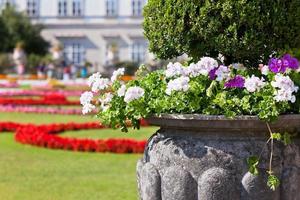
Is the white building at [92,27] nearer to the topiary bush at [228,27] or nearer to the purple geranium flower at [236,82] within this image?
the topiary bush at [228,27]

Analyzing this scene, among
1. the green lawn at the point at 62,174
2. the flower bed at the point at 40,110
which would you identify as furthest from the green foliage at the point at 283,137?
the flower bed at the point at 40,110

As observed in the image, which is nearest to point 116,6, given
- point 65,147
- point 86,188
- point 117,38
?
point 117,38

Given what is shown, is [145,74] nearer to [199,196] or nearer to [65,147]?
[199,196]

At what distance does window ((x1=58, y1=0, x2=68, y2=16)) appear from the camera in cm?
4934

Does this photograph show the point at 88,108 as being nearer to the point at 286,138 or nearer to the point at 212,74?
the point at 212,74

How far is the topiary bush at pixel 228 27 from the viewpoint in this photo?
5.19 meters

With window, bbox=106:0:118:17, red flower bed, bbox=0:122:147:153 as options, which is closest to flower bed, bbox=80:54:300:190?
red flower bed, bbox=0:122:147:153

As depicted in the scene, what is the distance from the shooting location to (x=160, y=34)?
543 cm

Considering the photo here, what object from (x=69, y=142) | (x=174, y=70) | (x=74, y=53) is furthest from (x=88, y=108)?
(x=74, y=53)

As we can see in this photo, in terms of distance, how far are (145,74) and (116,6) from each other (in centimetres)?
4393

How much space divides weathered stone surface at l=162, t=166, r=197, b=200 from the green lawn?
8.20 ft

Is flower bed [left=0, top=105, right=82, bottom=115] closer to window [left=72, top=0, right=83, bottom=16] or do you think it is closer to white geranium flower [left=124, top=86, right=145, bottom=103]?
white geranium flower [left=124, top=86, right=145, bottom=103]

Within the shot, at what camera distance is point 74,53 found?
4897 cm

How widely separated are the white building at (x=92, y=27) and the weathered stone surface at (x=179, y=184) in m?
→ 43.5
